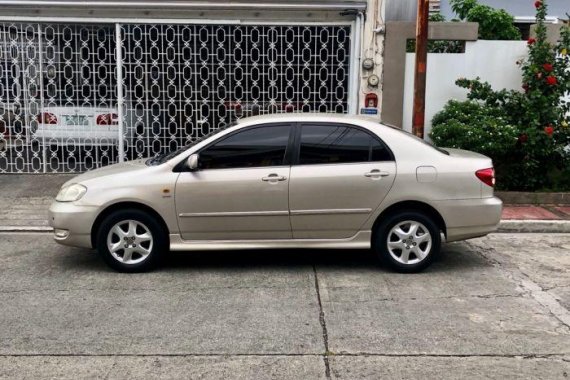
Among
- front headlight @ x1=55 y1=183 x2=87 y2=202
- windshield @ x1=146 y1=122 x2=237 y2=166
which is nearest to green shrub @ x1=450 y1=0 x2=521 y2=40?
windshield @ x1=146 y1=122 x2=237 y2=166

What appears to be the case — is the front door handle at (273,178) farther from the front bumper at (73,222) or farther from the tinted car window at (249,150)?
the front bumper at (73,222)

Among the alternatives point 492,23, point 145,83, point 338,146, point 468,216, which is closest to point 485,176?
point 468,216

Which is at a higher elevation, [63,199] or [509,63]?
[509,63]

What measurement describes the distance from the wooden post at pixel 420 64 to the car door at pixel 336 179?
3192 millimetres

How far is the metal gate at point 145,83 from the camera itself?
11.0m

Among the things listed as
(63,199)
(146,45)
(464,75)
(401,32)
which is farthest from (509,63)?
(63,199)

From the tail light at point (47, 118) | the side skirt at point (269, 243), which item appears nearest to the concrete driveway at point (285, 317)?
the side skirt at point (269, 243)

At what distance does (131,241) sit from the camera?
621 cm

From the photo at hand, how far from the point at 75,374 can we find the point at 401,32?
8329mm

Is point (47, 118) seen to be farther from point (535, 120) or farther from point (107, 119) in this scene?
point (535, 120)

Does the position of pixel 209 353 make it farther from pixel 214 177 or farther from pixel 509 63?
pixel 509 63

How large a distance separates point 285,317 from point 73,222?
2.51m

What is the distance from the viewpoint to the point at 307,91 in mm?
11180

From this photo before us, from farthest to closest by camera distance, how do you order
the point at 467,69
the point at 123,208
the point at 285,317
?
1. the point at 467,69
2. the point at 123,208
3. the point at 285,317
